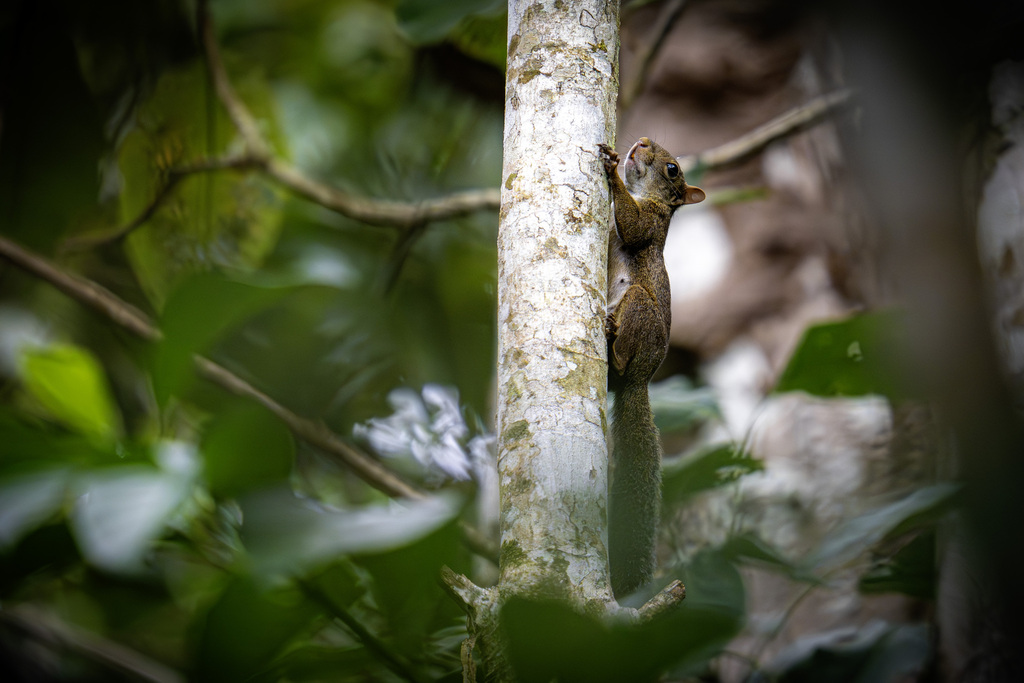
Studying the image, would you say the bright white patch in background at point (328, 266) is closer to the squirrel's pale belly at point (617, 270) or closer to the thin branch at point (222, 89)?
the thin branch at point (222, 89)

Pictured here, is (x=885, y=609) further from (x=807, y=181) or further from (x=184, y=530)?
(x=184, y=530)

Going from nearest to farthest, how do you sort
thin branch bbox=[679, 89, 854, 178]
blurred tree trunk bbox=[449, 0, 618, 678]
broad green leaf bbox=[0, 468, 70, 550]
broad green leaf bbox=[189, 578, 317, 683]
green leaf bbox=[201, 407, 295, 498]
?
blurred tree trunk bbox=[449, 0, 618, 678]
broad green leaf bbox=[189, 578, 317, 683]
broad green leaf bbox=[0, 468, 70, 550]
green leaf bbox=[201, 407, 295, 498]
thin branch bbox=[679, 89, 854, 178]

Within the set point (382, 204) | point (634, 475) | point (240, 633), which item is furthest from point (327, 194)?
point (240, 633)

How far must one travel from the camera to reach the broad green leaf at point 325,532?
136cm

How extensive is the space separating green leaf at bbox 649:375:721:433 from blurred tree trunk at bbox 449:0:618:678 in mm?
1276

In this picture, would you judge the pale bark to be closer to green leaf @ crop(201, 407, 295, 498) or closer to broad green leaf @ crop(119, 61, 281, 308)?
green leaf @ crop(201, 407, 295, 498)

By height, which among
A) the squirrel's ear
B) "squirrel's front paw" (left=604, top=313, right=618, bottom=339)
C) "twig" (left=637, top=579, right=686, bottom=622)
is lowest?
"twig" (left=637, top=579, right=686, bottom=622)

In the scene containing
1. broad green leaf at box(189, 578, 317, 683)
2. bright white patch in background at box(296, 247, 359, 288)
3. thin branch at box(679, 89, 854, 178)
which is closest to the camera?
broad green leaf at box(189, 578, 317, 683)

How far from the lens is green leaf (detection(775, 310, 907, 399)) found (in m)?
2.52

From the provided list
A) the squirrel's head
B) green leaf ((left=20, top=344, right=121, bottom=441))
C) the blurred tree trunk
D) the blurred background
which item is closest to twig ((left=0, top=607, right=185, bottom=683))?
the blurred background

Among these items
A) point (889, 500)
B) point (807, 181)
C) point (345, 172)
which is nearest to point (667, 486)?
point (889, 500)

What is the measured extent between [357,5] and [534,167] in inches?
133

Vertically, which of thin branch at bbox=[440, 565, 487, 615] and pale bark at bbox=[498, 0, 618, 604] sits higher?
pale bark at bbox=[498, 0, 618, 604]

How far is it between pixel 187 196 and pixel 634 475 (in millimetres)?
2674
